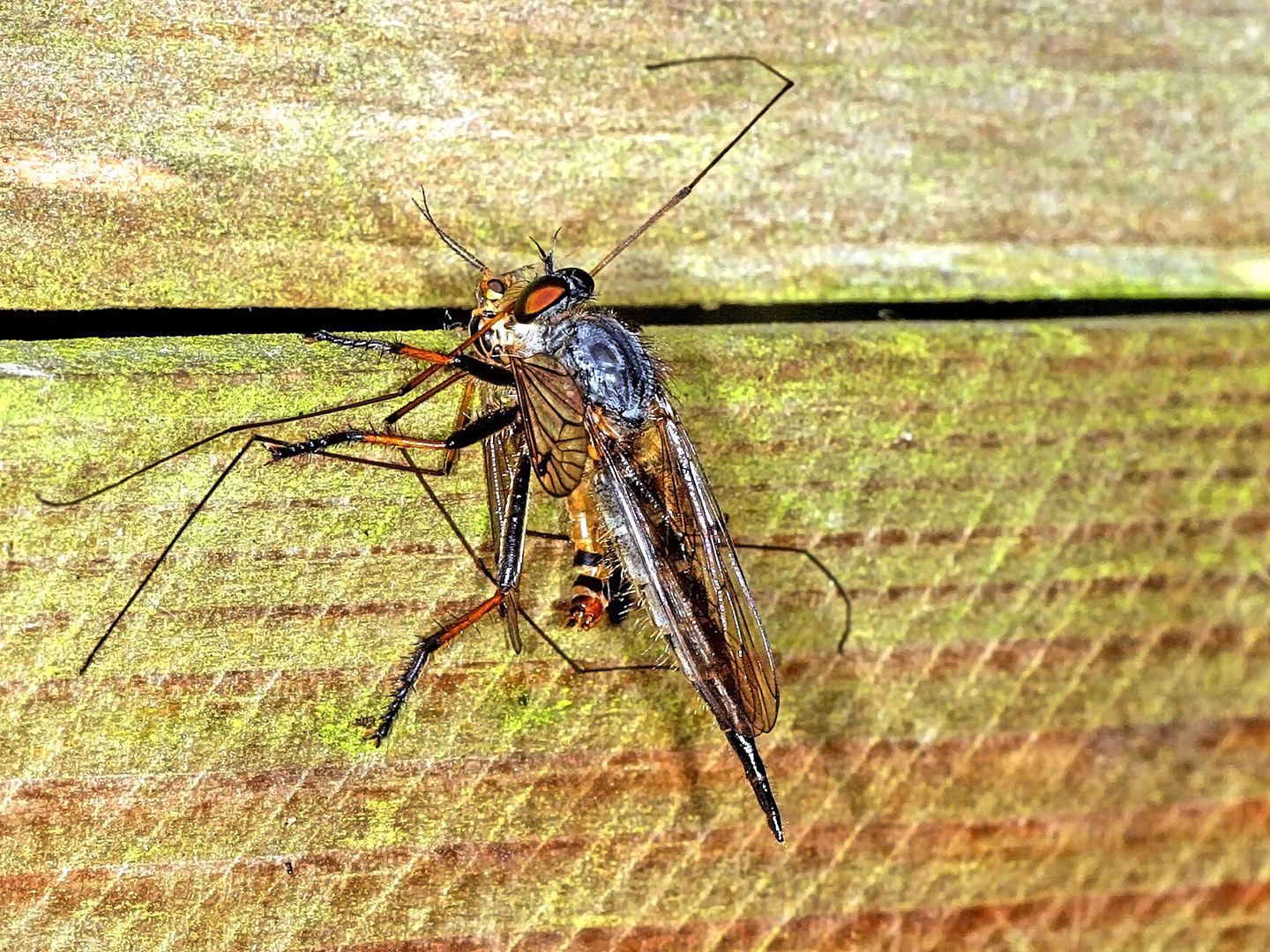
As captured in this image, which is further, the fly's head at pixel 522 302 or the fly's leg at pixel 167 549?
the fly's head at pixel 522 302

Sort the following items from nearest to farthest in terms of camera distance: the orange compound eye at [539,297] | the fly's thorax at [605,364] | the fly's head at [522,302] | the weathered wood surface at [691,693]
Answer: the weathered wood surface at [691,693]
the fly's head at [522,302]
the orange compound eye at [539,297]
the fly's thorax at [605,364]

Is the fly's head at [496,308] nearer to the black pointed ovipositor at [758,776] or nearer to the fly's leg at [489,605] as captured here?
the fly's leg at [489,605]

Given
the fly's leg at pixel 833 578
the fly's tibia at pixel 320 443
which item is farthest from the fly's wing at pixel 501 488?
the fly's leg at pixel 833 578

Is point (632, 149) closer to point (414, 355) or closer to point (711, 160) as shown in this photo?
point (711, 160)

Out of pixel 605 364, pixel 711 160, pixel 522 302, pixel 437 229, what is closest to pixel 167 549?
pixel 437 229

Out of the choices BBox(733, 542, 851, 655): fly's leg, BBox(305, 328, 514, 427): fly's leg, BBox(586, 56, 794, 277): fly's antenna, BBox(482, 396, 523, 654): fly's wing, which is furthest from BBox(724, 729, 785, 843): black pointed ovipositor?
BBox(586, 56, 794, 277): fly's antenna

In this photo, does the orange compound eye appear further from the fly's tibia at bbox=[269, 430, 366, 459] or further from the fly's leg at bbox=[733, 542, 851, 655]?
the fly's leg at bbox=[733, 542, 851, 655]
